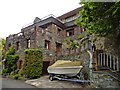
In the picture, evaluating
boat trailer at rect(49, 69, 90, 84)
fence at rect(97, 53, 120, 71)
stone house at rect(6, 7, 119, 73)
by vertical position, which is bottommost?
boat trailer at rect(49, 69, 90, 84)

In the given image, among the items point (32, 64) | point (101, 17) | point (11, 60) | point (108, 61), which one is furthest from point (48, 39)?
point (101, 17)

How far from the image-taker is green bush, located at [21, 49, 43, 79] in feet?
57.9

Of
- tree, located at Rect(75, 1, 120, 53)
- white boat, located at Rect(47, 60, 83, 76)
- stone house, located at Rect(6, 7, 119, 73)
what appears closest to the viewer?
tree, located at Rect(75, 1, 120, 53)

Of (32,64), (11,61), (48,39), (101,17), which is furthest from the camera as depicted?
(11,61)

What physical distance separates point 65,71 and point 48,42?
25.1 feet

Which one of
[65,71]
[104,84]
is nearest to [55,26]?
[65,71]

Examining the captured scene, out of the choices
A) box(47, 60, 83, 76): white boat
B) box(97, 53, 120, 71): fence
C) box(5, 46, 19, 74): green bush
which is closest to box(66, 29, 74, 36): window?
box(5, 46, 19, 74): green bush

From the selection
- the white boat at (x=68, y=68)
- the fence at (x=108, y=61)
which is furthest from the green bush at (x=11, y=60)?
the fence at (x=108, y=61)

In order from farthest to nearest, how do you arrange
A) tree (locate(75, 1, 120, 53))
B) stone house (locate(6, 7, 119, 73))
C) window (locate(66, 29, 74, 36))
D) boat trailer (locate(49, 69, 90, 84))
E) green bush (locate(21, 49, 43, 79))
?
window (locate(66, 29, 74, 36)) < stone house (locate(6, 7, 119, 73)) < green bush (locate(21, 49, 43, 79)) < boat trailer (locate(49, 69, 90, 84)) < tree (locate(75, 1, 120, 53))

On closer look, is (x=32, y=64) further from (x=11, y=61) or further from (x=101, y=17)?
(x=101, y=17)

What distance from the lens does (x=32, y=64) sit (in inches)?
698

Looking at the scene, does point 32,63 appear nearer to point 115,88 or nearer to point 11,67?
point 11,67

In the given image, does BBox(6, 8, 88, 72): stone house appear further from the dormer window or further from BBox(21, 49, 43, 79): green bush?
BBox(21, 49, 43, 79): green bush

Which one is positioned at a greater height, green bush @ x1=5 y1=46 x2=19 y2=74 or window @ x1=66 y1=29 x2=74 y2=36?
window @ x1=66 y1=29 x2=74 y2=36
